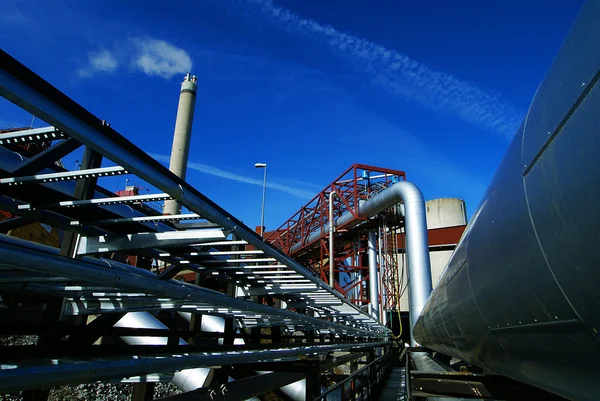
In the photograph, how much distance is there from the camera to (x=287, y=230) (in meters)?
28.3

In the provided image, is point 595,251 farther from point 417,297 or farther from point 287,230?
point 287,230

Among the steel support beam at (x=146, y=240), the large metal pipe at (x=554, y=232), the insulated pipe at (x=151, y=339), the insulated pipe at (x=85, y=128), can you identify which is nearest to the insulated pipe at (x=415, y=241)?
the insulated pipe at (x=151, y=339)

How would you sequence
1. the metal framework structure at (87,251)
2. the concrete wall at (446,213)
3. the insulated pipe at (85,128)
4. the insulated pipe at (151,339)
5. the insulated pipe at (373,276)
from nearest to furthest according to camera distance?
the insulated pipe at (85,128), the metal framework structure at (87,251), the insulated pipe at (151,339), the insulated pipe at (373,276), the concrete wall at (446,213)

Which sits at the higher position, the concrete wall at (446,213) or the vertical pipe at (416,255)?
the concrete wall at (446,213)

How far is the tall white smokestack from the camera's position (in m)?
20.3

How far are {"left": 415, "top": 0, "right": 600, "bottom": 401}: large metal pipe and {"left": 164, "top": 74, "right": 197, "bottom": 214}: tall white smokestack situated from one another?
19294mm

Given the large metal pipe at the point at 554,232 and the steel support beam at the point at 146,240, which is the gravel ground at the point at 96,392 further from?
the large metal pipe at the point at 554,232

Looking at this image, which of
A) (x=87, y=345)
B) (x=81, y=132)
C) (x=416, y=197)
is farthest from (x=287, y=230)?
(x=81, y=132)

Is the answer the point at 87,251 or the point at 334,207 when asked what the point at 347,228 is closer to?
the point at 334,207

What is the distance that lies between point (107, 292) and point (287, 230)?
25.4 m

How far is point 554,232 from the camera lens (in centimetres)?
122

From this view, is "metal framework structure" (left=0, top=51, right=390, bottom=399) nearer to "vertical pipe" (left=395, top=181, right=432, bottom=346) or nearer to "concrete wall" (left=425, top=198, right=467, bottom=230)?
"vertical pipe" (left=395, top=181, right=432, bottom=346)

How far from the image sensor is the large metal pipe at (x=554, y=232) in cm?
107

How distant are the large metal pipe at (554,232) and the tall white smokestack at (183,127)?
19.3 meters
